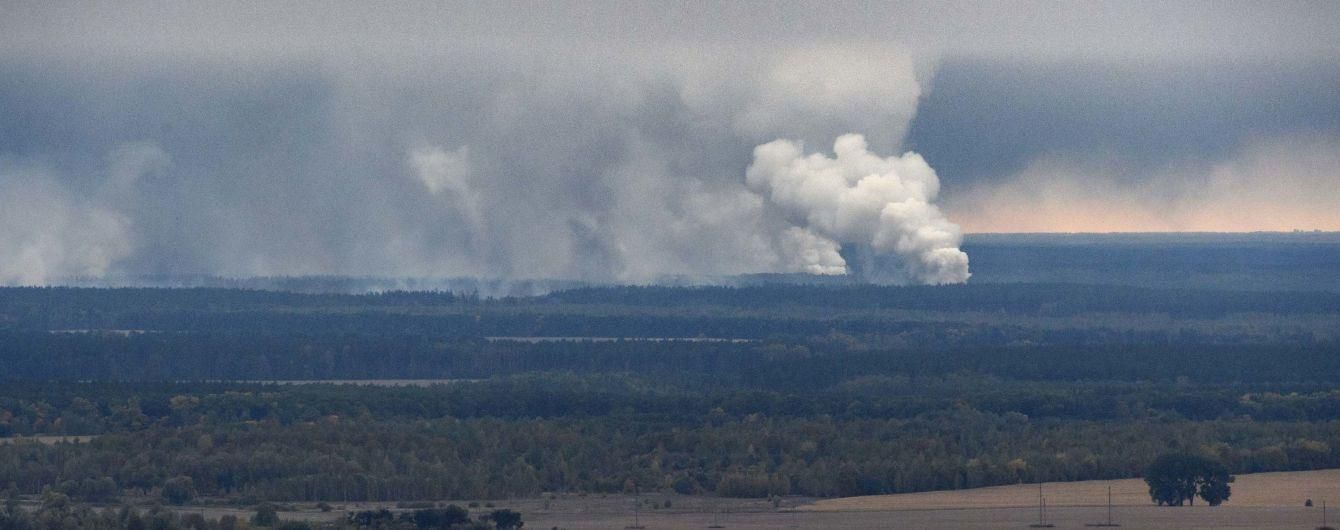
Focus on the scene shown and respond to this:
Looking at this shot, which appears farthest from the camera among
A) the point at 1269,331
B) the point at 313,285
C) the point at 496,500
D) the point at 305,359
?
the point at 313,285

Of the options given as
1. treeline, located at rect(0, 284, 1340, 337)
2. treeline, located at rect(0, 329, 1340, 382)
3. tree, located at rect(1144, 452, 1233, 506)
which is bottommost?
tree, located at rect(1144, 452, 1233, 506)

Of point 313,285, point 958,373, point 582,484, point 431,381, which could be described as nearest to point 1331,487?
point 582,484

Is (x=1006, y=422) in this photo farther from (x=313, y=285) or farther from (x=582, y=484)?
(x=313, y=285)

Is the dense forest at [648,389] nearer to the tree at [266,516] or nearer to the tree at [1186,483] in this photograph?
the tree at [266,516]

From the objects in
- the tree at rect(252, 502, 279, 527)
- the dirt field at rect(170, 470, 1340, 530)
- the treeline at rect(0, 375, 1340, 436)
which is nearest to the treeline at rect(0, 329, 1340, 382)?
Result: the treeline at rect(0, 375, 1340, 436)

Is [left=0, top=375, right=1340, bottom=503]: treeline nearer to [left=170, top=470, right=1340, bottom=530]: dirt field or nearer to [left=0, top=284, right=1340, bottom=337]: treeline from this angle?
[left=170, top=470, right=1340, bottom=530]: dirt field

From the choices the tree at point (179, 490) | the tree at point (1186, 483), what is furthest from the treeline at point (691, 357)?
the tree at point (179, 490)

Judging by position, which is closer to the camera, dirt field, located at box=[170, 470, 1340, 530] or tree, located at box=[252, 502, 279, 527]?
dirt field, located at box=[170, 470, 1340, 530]

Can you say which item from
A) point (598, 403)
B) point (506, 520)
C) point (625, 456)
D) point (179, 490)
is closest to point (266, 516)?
point (506, 520)
